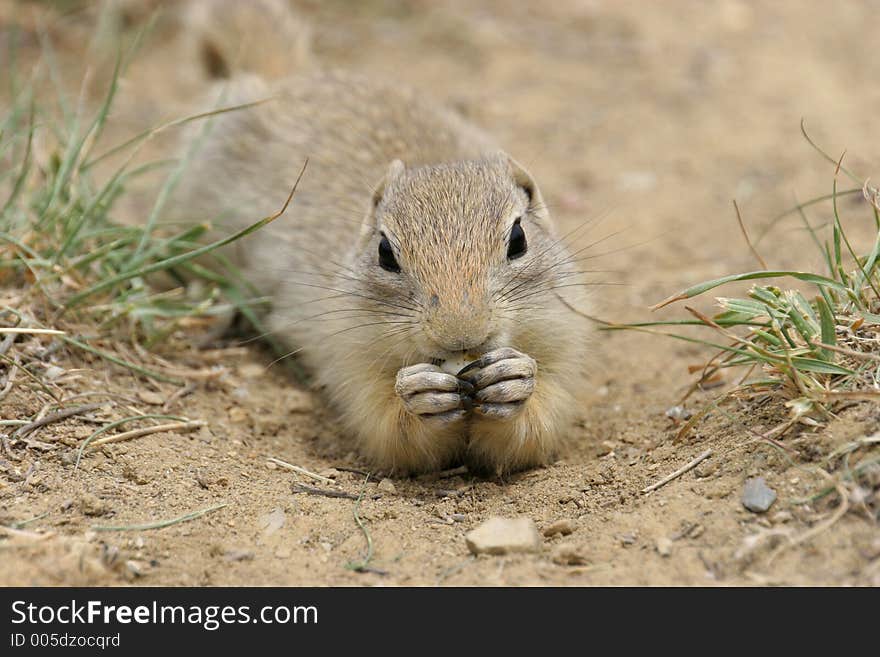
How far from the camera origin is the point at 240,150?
258 inches

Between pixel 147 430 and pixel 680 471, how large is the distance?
2393 mm

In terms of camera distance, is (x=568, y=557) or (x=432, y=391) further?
(x=432, y=391)

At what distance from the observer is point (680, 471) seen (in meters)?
3.84

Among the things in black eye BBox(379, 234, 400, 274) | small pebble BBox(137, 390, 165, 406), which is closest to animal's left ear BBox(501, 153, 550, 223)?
black eye BBox(379, 234, 400, 274)

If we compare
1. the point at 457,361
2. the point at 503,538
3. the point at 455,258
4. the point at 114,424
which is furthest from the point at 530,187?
the point at 114,424

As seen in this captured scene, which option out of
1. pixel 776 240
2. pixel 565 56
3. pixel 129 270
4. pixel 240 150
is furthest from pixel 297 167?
pixel 565 56

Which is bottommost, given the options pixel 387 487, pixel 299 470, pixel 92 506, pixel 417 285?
pixel 92 506

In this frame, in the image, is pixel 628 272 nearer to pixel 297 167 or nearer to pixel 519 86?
pixel 297 167

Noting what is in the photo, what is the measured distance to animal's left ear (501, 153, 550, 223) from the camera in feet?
16.2

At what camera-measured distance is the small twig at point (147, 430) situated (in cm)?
416

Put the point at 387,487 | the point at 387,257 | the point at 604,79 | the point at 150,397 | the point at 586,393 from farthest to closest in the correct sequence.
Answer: the point at 604,79, the point at 586,393, the point at 150,397, the point at 387,257, the point at 387,487

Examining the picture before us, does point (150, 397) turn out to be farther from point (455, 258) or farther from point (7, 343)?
point (455, 258)

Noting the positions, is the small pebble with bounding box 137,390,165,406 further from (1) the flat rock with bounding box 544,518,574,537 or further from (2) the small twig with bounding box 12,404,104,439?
(1) the flat rock with bounding box 544,518,574,537

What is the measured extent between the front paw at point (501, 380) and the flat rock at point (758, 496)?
996 mm
